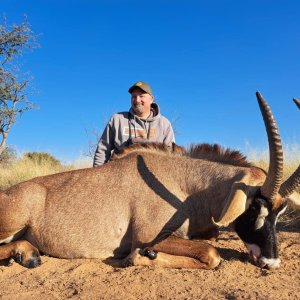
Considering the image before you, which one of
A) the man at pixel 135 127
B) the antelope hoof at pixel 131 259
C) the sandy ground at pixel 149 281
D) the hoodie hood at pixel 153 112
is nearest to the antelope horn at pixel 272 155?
the sandy ground at pixel 149 281

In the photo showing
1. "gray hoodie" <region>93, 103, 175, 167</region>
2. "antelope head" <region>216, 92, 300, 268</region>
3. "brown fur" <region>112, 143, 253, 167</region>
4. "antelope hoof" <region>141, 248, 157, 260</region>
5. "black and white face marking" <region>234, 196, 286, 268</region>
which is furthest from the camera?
"gray hoodie" <region>93, 103, 175, 167</region>

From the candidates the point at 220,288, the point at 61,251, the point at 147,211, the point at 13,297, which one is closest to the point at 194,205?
the point at 147,211

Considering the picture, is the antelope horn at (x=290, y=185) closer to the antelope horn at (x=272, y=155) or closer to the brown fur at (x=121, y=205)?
the antelope horn at (x=272, y=155)

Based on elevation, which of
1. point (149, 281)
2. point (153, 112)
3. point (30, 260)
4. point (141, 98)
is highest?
point (141, 98)

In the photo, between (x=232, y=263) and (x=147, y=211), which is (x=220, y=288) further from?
(x=147, y=211)

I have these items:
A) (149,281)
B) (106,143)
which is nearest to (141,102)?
(106,143)

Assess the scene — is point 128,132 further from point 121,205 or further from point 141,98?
point 121,205

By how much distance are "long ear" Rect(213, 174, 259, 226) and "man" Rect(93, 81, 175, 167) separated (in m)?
3.13

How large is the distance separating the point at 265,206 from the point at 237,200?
33cm

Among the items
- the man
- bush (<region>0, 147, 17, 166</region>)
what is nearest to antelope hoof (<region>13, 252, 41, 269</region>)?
the man

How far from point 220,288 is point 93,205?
2.15 m

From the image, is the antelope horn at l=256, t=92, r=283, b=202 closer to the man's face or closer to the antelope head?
the antelope head

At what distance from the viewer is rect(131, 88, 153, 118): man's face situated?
807 centimetres

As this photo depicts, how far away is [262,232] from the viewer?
185 inches
